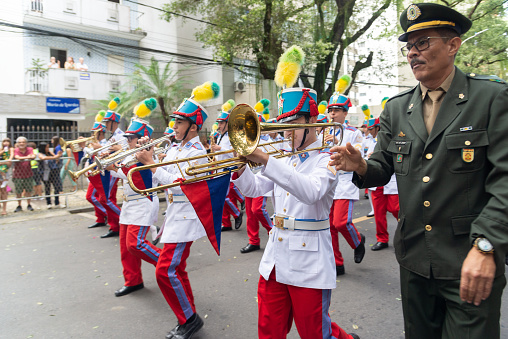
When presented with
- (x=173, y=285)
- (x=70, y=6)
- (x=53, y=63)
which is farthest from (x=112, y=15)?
(x=173, y=285)

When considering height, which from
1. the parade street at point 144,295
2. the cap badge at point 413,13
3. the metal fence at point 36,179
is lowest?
the parade street at point 144,295

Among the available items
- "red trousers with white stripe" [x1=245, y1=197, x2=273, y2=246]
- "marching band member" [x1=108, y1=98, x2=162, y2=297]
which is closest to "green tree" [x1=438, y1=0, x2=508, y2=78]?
"red trousers with white stripe" [x1=245, y1=197, x2=273, y2=246]

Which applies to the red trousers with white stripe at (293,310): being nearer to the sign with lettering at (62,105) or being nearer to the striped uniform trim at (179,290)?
the striped uniform trim at (179,290)

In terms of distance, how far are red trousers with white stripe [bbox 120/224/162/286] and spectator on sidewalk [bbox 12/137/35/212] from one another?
716cm

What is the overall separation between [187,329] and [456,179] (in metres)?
2.68

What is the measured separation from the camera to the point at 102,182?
300 inches

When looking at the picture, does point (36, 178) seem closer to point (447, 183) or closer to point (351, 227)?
point (351, 227)

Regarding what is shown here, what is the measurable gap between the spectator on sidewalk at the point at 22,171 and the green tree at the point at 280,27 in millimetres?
7183

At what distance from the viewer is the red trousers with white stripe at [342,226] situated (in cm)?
484

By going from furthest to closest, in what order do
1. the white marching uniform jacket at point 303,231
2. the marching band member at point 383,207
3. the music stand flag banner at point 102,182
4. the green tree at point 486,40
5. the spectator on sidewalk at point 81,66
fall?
the spectator on sidewalk at point 81,66 → the green tree at point 486,40 → the music stand flag banner at point 102,182 → the marching band member at point 383,207 → the white marching uniform jacket at point 303,231

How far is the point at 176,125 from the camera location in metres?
4.04

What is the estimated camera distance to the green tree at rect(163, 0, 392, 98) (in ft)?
44.9

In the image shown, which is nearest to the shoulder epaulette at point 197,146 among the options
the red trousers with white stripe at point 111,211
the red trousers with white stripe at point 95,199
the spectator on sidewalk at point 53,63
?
the red trousers with white stripe at point 111,211

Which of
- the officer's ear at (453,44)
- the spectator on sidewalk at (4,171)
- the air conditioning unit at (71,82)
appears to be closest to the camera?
the officer's ear at (453,44)
